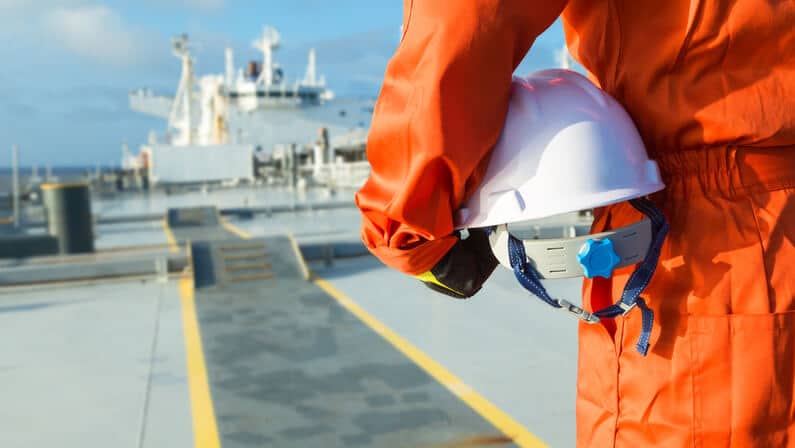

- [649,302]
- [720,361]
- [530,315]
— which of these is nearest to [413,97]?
[649,302]

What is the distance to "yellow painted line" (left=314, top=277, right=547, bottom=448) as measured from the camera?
325 centimetres

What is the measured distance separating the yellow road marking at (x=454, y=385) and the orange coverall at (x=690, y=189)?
2089 millimetres

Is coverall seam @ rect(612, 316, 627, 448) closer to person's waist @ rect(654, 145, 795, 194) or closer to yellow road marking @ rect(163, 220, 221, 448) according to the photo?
person's waist @ rect(654, 145, 795, 194)

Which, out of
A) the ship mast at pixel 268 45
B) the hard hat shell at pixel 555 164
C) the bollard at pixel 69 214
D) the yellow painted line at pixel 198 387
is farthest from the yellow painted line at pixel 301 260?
the ship mast at pixel 268 45

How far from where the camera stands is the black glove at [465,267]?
4.28 ft

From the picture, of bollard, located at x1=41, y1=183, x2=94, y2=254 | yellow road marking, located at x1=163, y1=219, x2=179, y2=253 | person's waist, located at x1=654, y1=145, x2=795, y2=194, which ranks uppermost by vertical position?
person's waist, located at x1=654, y1=145, x2=795, y2=194

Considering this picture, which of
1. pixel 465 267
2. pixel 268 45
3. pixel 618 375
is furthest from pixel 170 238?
pixel 268 45

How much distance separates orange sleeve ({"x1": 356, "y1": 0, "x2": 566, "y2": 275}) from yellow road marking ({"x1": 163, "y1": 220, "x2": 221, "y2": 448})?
256 cm

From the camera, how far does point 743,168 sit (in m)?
1.21

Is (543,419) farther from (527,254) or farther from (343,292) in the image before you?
(343,292)

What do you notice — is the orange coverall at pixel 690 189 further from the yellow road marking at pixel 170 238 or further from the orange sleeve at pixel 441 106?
the yellow road marking at pixel 170 238

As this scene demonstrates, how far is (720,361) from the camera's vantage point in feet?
3.81

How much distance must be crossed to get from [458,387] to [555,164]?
294 centimetres

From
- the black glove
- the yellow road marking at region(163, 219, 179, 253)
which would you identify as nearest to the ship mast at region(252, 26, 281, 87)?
the yellow road marking at region(163, 219, 179, 253)
